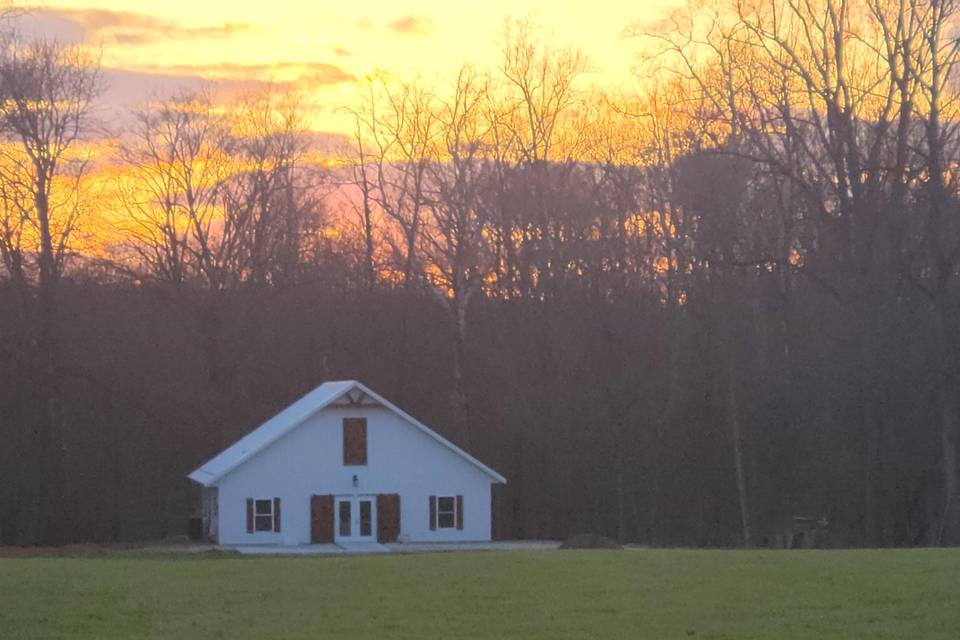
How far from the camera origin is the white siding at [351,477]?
5097 cm

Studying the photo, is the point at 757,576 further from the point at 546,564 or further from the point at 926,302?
the point at 926,302

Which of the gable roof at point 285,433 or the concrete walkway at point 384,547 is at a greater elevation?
the gable roof at point 285,433

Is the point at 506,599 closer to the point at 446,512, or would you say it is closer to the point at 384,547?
the point at 384,547

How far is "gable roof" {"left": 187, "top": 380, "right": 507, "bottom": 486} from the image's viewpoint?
5044 centimetres

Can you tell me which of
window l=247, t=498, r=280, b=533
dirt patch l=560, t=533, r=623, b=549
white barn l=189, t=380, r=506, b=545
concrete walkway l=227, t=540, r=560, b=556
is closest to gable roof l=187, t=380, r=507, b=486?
white barn l=189, t=380, r=506, b=545

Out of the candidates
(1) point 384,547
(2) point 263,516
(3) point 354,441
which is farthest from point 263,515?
(1) point 384,547

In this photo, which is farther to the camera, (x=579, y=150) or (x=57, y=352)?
(x=579, y=150)

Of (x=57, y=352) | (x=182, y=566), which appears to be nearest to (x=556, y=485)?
(x=57, y=352)

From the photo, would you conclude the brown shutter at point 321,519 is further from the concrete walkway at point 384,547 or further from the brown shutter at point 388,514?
the brown shutter at point 388,514

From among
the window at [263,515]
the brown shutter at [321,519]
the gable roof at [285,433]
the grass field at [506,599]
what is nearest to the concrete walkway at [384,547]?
the brown shutter at [321,519]

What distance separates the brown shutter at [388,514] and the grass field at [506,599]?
1012 inches

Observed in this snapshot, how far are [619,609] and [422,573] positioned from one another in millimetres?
5511

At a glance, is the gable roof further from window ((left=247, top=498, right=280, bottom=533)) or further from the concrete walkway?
the concrete walkway

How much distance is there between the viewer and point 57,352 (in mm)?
51781
